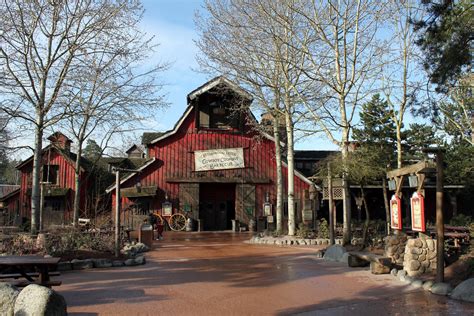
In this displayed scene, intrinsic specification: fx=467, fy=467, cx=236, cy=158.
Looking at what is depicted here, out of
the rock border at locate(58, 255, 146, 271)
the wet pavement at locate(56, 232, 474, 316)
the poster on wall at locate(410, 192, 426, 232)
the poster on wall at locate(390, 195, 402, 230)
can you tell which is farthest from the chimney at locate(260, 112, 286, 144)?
the poster on wall at locate(410, 192, 426, 232)

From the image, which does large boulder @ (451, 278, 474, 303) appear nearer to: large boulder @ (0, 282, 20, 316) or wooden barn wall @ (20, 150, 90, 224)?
large boulder @ (0, 282, 20, 316)

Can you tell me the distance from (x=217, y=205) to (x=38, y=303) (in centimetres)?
2358

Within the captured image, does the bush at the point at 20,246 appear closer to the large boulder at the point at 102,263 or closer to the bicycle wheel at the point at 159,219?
the large boulder at the point at 102,263

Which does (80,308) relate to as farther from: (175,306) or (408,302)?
(408,302)

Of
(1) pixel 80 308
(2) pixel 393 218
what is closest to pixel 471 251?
(2) pixel 393 218

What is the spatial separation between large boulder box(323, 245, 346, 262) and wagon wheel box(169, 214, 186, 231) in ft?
46.9

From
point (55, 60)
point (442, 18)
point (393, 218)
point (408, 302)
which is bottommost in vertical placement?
point (408, 302)

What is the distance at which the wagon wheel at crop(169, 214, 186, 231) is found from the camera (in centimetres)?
2703

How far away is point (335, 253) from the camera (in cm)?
1356

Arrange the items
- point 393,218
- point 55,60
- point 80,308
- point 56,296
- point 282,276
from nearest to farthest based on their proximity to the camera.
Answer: point 56,296 < point 80,308 < point 282,276 < point 393,218 < point 55,60

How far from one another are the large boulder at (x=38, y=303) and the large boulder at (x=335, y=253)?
8805mm

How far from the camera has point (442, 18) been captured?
29.9ft

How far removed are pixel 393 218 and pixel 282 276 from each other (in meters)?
3.52

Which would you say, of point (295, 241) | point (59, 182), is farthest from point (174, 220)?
point (59, 182)
